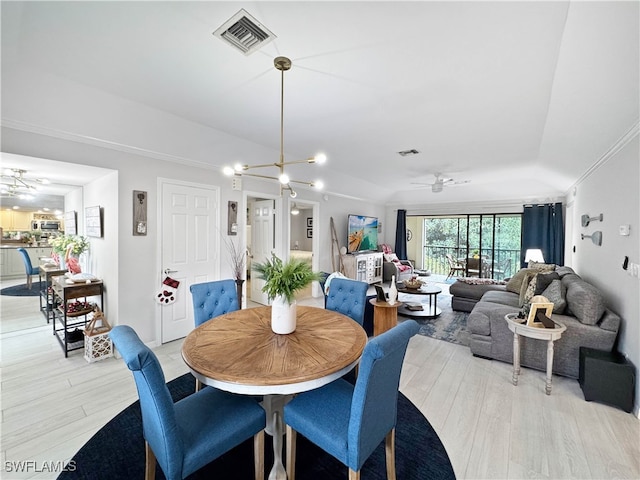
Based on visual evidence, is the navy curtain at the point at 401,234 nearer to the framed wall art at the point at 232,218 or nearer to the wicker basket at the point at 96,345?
the framed wall art at the point at 232,218

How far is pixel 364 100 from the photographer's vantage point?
8.51 ft

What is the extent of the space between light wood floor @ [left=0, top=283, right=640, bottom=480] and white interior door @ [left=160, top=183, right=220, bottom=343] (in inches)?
19.7

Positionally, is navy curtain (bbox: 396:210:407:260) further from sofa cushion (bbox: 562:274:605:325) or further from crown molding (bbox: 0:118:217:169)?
crown molding (bbox: 0:118:217:169)

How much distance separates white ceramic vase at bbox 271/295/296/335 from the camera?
186cm

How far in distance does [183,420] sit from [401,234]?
26.6 ft

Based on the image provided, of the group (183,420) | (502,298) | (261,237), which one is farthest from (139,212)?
(502,298)

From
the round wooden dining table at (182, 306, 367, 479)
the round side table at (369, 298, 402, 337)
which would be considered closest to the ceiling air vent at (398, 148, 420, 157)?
the round side table at (369, 298, 402, 337)

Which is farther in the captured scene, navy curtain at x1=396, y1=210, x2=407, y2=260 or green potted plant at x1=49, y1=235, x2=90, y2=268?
navy curtain at x1=396, y1=210, x2=407, y2=260

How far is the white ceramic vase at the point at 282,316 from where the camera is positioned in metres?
1.86

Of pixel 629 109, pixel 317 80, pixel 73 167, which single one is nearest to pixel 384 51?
pixel 317 80

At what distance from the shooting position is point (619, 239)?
2680mm

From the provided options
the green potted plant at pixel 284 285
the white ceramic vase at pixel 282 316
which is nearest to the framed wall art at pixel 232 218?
the green potted plant at pixel 284 285

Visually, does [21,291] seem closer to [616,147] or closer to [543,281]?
[543,281]

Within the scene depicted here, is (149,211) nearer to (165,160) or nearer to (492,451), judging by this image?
(165,160)
